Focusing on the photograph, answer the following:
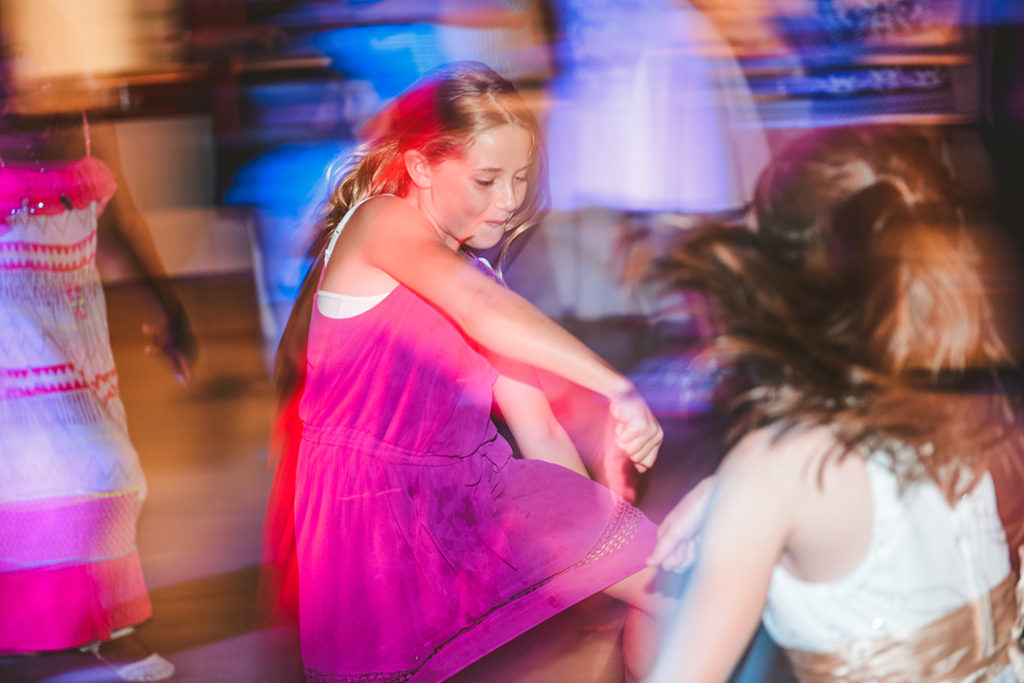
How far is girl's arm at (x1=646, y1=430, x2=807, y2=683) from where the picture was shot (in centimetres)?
108

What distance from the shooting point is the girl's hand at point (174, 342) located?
2570mm

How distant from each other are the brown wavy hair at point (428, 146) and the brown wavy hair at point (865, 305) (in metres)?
0.65

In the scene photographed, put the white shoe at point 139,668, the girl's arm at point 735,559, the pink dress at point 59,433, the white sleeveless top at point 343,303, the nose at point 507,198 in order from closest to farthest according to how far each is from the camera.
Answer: the girl's arm at point 735,559, the white sleeveless top at point 343,303, the nose at point 507,198, the pink dress at point 59,433, the white shoe at point 139,668

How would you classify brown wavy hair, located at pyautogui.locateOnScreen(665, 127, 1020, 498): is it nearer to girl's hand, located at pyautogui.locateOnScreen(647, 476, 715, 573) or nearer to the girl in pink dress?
girl's hand, located at pyautogui.locateOnScreen(647, 476, 715, 573)

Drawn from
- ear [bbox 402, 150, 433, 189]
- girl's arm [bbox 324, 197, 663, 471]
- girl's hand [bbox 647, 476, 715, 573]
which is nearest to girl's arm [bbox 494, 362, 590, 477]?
girl's arm [bbox 324, 197, 663, 471]

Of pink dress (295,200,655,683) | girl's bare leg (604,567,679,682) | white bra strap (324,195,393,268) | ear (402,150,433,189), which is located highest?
ear (402,150,433,189)

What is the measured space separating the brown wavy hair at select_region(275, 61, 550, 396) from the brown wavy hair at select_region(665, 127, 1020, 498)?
2.14ft

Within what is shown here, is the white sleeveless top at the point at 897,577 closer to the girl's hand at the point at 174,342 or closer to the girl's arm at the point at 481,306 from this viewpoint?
the girl's arm at the point at 481,306

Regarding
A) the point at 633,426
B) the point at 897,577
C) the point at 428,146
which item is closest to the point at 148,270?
the point at 428,146

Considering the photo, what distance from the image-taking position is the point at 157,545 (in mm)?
3244

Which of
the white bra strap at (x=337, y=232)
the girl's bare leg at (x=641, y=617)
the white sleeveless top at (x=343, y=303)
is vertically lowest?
the girl's bare leg at (x=641, y=617)

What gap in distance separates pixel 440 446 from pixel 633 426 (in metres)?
0.33

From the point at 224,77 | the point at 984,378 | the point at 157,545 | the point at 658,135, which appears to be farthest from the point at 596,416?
the point at 224,77

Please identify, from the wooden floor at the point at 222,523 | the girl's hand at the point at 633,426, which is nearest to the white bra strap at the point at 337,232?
the girl's hand at the point at 633,426
